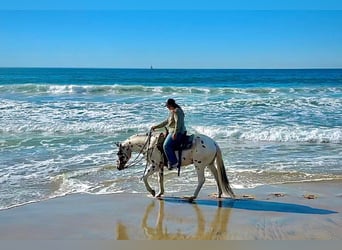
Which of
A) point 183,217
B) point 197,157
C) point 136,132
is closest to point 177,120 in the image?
point 197,157

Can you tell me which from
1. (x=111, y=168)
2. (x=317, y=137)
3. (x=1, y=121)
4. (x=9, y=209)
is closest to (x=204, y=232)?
(x=9, y=209)

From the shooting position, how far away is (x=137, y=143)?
885cm

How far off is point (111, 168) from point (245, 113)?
40.4 ft

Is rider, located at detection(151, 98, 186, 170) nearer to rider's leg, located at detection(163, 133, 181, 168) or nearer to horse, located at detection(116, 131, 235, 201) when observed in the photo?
rider's leg, located at detection(163, 133, 181, 168)

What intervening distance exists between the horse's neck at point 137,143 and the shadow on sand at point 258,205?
1092 mm

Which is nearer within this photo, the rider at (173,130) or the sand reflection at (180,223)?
the sand reflection at (180,223)

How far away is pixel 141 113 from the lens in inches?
882

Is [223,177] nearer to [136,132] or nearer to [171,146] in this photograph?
[171,146]

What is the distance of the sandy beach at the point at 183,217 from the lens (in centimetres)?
640

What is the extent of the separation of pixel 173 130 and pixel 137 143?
0.86 metres

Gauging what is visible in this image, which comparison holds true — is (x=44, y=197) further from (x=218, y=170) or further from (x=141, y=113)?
(x=141, y=113)

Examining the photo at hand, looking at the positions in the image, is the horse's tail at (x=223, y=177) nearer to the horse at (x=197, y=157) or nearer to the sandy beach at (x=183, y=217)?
the horse at (x=197, y=157)

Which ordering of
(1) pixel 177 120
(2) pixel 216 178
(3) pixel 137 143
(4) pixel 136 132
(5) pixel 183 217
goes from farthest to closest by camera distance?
(4) pixel 136 132, (3) pixel 137 143, (2) pixel 216 178, (1) pixel 177 120, (5) pixel 183 217

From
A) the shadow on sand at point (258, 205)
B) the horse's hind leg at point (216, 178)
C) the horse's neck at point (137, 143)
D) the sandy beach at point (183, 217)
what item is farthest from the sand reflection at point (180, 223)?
the horse's neck at point (137, 143)
